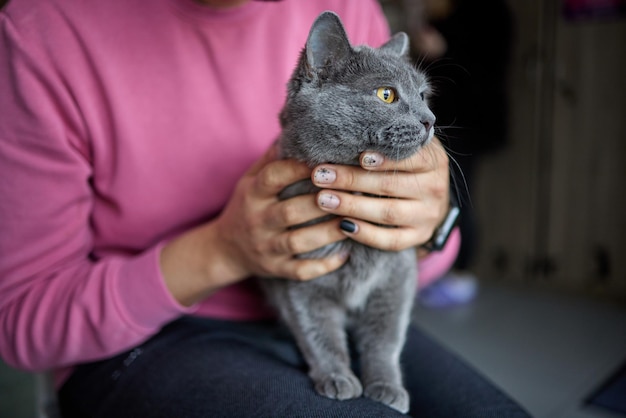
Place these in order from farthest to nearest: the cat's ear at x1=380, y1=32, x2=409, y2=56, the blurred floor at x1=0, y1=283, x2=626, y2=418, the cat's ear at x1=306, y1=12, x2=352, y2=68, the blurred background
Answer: the blurred background → the blurred floor at x1=0, y1=283, x2=626, y2=418 → the cat's ear at x1=380, y1=32, x2=409, y2=56 → the cat's ear at x1=306, y1=12, x2=352, y2=68

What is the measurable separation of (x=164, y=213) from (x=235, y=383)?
1.19ft

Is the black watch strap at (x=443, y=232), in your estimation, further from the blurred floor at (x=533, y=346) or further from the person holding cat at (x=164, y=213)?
the blurred floor at (x=533, y=346)

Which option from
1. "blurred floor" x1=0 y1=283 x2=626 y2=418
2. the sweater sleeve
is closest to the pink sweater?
the sweater sleeve

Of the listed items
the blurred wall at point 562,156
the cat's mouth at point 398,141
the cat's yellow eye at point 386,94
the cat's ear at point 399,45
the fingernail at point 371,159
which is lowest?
the blurred wall at point 562,156

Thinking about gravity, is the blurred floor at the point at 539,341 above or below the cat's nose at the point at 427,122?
below

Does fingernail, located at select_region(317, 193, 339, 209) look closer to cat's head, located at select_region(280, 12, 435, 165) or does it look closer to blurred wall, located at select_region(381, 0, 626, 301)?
cat's head, located at select_region(280, 12, 435, 165)

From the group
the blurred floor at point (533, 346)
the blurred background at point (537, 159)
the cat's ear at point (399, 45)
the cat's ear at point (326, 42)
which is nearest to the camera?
the cat's ear at point (326, 42)

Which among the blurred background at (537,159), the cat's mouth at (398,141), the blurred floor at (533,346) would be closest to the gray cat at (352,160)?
the cat's mouth at (398,141)

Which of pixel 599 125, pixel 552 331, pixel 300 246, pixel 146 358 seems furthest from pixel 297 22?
pixel 599 125

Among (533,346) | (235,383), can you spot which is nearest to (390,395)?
(235,383)

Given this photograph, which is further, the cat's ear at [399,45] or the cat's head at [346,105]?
the cat's ear at [399,45]

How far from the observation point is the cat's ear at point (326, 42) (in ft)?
2.77

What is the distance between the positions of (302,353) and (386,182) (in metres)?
0.36

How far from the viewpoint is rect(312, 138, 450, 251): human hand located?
880mm
